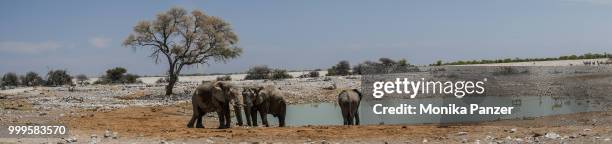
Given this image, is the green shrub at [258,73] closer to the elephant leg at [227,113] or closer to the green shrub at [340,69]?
the green shrub at [340,69]

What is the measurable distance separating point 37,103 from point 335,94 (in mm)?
20257

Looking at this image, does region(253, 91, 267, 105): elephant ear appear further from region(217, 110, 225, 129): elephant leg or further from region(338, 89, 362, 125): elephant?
region(338, 89, 362, 125): elephant

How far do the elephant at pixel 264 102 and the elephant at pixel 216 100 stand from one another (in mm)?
1356

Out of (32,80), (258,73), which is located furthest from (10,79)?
(258,73)

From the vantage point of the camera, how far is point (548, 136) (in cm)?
1773

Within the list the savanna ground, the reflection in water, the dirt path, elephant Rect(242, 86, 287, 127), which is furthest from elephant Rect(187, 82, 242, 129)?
the reflection in water

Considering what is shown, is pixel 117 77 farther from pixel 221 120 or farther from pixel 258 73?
pixel 221 120

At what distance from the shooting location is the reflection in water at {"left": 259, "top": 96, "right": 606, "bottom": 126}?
30.5 m

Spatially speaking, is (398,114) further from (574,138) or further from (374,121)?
(574,138)

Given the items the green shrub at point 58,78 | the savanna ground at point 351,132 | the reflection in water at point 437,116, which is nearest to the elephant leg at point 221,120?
the savanna ground at point 351,132

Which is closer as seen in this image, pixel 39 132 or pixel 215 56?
pixel 39 132

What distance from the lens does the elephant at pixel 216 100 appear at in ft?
81.9

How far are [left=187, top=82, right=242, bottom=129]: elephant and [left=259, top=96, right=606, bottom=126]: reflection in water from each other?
569 cm

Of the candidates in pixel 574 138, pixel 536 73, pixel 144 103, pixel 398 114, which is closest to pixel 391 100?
pixel 398 114
